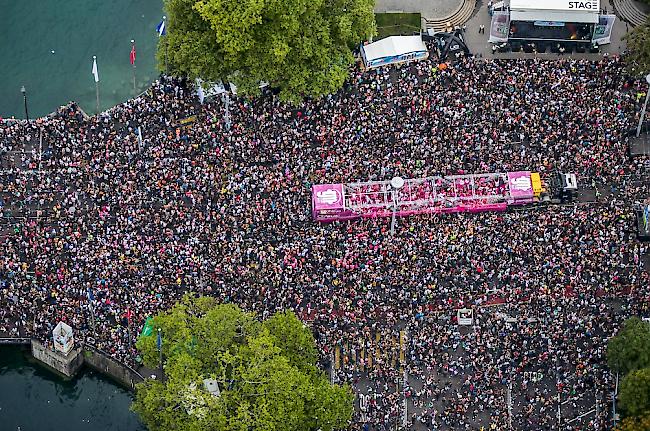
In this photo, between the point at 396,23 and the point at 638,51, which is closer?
the point at 638,51

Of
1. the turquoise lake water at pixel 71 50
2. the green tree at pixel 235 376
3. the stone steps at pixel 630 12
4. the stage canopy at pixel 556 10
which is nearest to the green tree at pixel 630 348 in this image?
the green tree at pixel 235 376

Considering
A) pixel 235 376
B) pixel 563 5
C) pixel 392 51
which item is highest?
pixel 563 5

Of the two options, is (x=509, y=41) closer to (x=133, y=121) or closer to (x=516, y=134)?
(x=516, y=134)

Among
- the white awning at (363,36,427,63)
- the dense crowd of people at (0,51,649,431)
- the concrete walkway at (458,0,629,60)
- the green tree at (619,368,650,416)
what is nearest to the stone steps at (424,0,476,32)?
the concrete walkway at (458,0,629,60)

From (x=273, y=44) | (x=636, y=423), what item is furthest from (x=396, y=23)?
(x=636, y=423)

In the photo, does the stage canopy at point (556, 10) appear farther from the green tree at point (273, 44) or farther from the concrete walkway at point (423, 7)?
the green tree at point (273, 44)

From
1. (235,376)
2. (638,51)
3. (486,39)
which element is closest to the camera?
(235,376)

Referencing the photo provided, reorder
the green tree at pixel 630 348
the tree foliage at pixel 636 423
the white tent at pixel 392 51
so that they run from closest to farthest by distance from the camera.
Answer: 1. the tree foliage at pixel 636 423
2. the green tree at pixel 630 348
3. the white tent at pixel 392 51

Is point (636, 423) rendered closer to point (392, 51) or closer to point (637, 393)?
point (637, 393)
